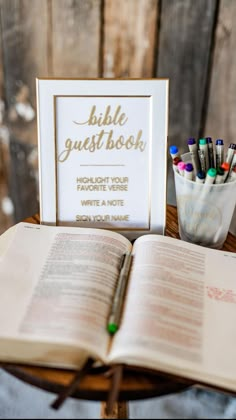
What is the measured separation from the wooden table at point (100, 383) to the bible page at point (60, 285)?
28 mm

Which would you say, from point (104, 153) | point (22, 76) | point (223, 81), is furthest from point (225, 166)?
point (22, 76)

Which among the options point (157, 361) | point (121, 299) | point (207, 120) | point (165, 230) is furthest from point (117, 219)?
point (207, 120)

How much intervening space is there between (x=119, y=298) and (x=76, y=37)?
681mm

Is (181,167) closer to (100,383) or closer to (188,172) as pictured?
(188,172)

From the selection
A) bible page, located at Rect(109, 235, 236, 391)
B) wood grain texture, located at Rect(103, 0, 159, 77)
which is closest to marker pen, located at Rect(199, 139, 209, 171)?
bible page, located at Rect(109, 235, 236, 391)

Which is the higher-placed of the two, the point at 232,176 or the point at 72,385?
the point at 232,176

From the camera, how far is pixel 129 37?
1104 mm

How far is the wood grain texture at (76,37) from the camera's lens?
42.5 inches

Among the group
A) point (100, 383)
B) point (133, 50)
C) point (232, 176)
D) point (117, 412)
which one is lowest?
point (117, 412)

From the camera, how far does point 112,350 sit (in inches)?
21.7

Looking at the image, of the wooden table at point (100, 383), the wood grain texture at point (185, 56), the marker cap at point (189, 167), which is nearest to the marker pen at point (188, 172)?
the marker cap at point (189, 167)

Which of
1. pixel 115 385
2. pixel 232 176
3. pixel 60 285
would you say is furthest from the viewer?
pixel 232 176

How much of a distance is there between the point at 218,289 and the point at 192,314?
7cm

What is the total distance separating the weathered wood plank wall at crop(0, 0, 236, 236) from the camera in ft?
3.53
